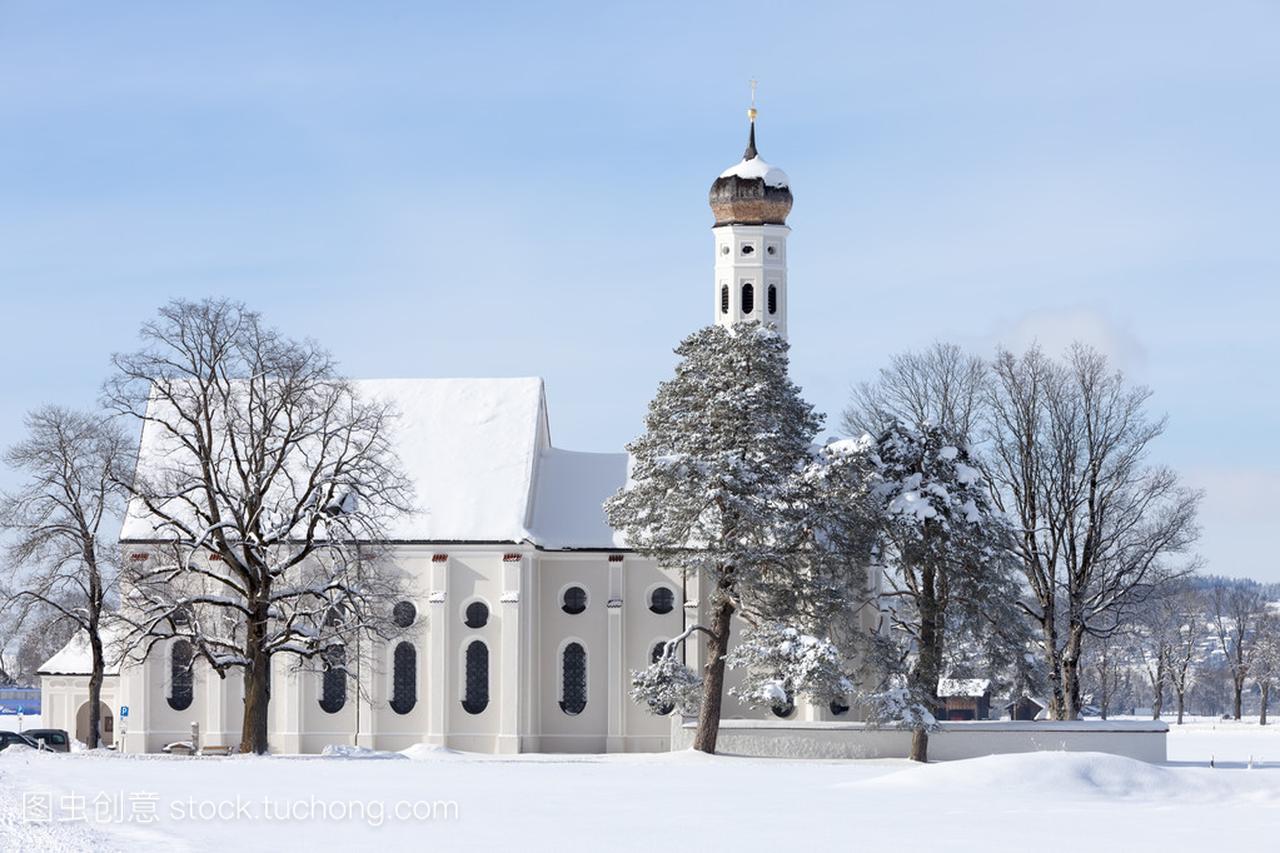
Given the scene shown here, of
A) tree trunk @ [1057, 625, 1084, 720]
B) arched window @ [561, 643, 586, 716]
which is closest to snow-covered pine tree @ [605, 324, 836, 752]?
arched window @ [561, 643, 586, 716]

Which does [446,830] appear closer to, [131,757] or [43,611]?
[131,757]

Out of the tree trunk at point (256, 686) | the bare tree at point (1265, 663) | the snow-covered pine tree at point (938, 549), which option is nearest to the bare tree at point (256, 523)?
the tree trunk at point (256, 686)

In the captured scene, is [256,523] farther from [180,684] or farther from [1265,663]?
[1265,663]

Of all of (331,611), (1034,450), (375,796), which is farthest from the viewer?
(1034,450)

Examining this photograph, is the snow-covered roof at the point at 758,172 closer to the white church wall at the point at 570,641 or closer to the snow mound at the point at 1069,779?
the white church wall at the point at 570,641

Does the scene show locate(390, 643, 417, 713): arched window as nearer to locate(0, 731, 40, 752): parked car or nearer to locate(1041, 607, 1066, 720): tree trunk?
locate(0, 731, 40, 752): parked car

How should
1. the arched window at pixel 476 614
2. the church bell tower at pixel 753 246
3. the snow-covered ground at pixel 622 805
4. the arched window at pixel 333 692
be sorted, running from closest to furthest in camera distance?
the snow-covered ground at pixel 622 805, the arched window at pixel 333 692, the arched window at pixel 476 614, the church bell tower at pixel 753 246

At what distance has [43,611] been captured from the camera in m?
55.2

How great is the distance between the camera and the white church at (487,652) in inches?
2378

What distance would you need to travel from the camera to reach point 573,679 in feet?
203

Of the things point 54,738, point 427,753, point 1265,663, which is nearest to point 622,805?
point 427,753

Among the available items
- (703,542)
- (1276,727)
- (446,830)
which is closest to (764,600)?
(703,542)

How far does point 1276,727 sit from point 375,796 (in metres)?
80.7

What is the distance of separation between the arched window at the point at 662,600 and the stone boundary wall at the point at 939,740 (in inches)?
289
